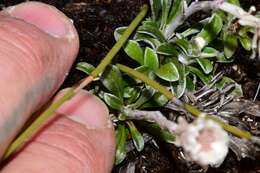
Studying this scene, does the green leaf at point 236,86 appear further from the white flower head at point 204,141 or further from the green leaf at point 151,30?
the white flower head at point 204,141

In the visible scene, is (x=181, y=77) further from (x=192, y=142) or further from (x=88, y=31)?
(x=192, y=142)

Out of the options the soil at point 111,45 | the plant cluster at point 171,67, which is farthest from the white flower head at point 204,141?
the soil at point 111,45

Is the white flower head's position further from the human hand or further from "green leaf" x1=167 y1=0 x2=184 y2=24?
"green leaf" x1=167 y1=0 x2=184 y2=24

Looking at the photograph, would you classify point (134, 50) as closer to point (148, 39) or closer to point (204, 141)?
point (148, 39)

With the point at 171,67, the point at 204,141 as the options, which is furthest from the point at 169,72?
the point at 204,141

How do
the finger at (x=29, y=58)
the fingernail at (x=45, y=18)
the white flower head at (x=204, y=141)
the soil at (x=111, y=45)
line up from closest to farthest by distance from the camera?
the white flower head at (x=204, y=141), the finger at (x=29, y=58), the fingernail at (x=45, y=18), the soil at (x=111, y=45)

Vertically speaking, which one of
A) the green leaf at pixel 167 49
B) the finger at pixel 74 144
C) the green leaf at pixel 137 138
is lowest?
the green leaf at pixel 137 138
